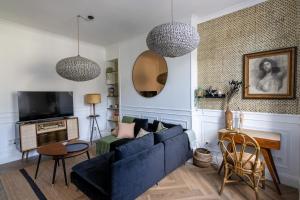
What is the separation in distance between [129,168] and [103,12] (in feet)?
8.44

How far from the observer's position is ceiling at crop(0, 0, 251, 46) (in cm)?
264

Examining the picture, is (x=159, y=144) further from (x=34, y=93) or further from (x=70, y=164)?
(x=34, y=93)

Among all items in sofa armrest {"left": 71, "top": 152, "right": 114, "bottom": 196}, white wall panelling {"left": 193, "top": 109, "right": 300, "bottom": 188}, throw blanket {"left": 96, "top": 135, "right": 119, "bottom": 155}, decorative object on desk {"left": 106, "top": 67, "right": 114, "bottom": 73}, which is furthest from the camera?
decorative object on desk {"left": 106, "top": 67, "right": 114, "bottom": 73}

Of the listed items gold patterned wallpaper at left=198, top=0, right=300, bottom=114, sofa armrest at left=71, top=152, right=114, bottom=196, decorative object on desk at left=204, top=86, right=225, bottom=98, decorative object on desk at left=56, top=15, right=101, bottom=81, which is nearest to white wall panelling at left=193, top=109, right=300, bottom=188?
gold patterned wallpaper at left=198, top=0, right=300, bottom=114

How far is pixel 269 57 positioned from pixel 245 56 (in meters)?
0.33

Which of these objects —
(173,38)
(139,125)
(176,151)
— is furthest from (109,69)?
(173,38)

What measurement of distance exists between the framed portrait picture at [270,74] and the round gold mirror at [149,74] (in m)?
1.63

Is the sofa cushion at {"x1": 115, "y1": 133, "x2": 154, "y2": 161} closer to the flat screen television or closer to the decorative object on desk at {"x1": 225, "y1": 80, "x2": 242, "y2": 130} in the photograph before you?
the decorative object on desk at {"x1": 225, "y1": 80, "x2": 242, "y2": 130}

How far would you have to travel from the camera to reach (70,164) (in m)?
3.14

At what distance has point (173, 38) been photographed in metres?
1.69

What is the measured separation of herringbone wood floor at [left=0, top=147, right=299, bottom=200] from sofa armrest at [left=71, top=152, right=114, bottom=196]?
0.37 metres

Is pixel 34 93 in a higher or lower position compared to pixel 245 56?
lower

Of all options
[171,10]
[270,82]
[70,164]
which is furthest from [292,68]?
[70,164]

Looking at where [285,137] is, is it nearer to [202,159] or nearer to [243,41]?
[202,159]
